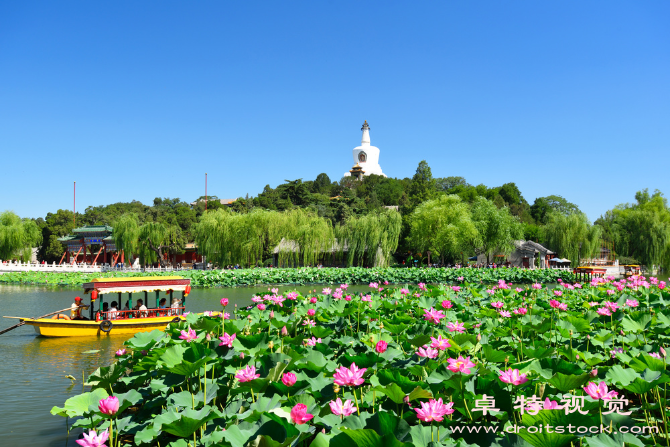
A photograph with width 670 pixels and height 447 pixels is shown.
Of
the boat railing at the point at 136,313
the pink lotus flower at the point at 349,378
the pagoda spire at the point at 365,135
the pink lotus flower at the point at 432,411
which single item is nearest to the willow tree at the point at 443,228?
the boat railing at the point at 136,313

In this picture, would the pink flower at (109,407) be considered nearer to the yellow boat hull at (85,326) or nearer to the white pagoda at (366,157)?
the yellow boat hull at (85,326)

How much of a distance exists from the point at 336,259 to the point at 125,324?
72.6ft

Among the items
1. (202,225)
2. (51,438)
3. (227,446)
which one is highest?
(202,225)

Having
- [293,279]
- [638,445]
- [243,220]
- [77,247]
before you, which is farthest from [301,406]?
[77,247]

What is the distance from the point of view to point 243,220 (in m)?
26.3

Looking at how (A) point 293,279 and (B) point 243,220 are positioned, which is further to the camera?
(B) point 243,220

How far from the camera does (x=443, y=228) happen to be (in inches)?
1179

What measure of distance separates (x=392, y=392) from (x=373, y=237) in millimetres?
26325

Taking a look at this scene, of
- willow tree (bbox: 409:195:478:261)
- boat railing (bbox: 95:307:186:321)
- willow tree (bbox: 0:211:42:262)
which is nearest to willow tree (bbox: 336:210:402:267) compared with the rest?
willow tree (bbox: 409:195:478:261)

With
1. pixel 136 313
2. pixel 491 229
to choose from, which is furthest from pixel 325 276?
pixel 136 313

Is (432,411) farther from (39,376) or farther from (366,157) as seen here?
(366,157)

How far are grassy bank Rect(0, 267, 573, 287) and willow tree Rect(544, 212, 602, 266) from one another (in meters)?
4.94

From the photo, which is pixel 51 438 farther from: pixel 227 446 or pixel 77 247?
pixel 77 247

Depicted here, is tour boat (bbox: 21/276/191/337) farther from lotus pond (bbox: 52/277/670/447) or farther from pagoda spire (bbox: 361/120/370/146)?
pagoda spire (bbox: 361/120/370/146)
